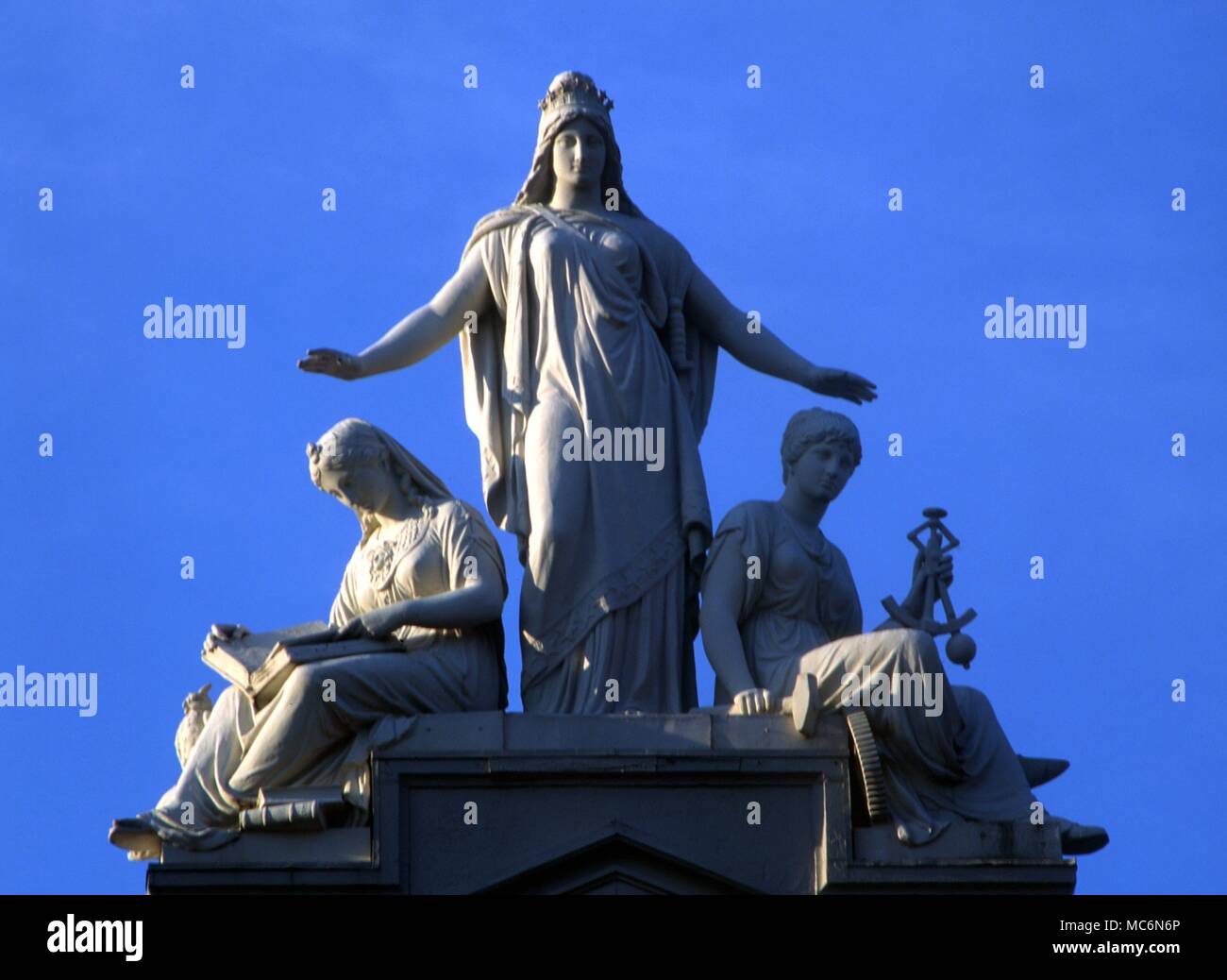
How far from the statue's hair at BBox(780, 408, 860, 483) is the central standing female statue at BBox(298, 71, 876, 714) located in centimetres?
64

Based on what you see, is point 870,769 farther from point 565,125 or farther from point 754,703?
point 565,125

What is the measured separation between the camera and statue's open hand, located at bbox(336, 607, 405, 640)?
2866 centimetres

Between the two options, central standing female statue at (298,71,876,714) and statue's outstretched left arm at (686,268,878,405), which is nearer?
central standing female statue at (298,71,876,714)

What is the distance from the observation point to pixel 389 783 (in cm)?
2808

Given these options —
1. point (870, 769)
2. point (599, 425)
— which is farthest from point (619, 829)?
point (599, 425)

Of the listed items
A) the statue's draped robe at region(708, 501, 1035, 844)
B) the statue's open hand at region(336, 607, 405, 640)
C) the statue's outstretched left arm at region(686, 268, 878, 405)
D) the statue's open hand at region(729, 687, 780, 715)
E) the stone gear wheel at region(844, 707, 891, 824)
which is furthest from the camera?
the statue's outstretched left arm at region(686, 268, 878, 405)

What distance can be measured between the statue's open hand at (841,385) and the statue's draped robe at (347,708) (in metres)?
2.87

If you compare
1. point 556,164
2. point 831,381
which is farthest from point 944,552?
point 556,164

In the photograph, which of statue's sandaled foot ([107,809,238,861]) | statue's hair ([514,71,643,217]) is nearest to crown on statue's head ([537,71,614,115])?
statue's hair ([514,71,643,217])

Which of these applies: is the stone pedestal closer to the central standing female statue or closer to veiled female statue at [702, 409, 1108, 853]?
veiled female statue at [702, 409, 1108, 853]

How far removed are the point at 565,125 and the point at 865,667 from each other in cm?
481

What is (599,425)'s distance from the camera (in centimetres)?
2953
